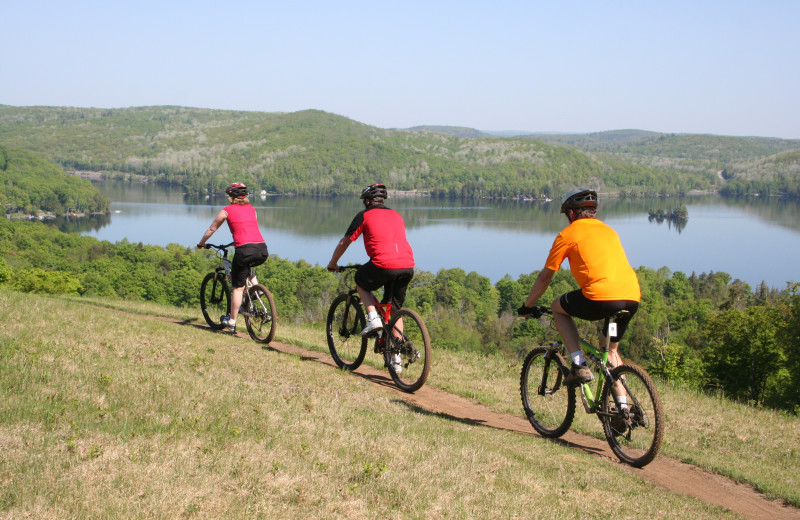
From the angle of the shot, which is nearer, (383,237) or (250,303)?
(383,237)

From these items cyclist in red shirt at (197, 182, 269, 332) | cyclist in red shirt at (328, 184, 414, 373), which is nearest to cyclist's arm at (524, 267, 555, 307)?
cyclist in red shirt at (328, 184, 414, 373)

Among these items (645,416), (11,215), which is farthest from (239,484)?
(11,215)

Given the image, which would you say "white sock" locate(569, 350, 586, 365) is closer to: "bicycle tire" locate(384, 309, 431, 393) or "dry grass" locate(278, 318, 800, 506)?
"dry grass" locate(278, 318, 800, 506)

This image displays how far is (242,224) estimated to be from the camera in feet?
33.6

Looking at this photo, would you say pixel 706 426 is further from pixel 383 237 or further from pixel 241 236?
pixel 241 236

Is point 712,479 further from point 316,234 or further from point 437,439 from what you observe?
point 316,234

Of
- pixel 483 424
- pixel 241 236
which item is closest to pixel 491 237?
pixel 241 236

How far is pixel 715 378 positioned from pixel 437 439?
3567 centimetres

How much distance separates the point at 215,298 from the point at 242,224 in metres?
2.31

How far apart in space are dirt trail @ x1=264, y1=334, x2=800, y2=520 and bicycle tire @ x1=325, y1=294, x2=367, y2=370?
0.47 m

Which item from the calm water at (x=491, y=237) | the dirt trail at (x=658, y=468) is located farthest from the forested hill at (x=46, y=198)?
the dirt trail at (x=658, y=468)

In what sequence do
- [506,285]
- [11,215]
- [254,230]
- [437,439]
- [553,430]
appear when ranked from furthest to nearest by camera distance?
[11,215] < [506,285] < [254,230] < [553,430] < [437,439]

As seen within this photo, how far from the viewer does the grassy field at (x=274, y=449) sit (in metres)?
3.97

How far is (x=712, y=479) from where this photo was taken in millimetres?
6031
